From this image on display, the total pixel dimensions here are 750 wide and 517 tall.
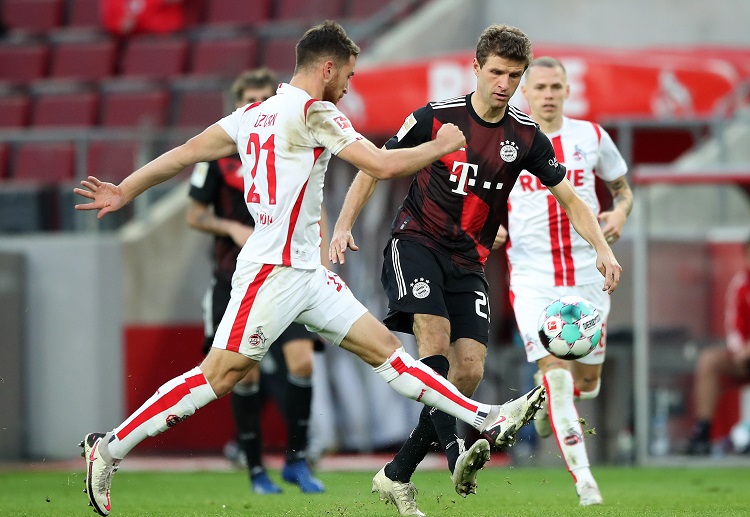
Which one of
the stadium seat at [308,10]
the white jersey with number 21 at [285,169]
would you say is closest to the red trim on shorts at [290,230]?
the white jersey with number 21 at [285,169]

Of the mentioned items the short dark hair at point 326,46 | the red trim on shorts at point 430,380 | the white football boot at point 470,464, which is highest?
the short dark hair at point 326,46

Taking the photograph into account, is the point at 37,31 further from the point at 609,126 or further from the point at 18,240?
the point at 609,126

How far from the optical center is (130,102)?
50.6ft

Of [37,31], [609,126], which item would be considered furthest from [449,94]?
[37,31]

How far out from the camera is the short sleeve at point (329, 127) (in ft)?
19.2

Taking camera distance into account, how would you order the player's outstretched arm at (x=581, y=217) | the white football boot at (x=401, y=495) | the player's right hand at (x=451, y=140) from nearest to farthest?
the player's right hand at (x=451, y=140), the white football boot at (x=401, y=495), the player's outstretched arm at (x=581, y=217)

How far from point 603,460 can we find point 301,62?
23.7 feet

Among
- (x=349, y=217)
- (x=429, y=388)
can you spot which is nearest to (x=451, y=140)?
(x=349, y=217)

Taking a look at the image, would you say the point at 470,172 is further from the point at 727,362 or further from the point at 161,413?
the point at 727,362

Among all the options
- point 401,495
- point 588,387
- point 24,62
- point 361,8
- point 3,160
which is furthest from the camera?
point 24,62

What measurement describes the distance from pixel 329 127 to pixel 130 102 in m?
9.94

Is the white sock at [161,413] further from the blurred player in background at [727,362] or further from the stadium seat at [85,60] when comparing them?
the stadium seat at [85,60]

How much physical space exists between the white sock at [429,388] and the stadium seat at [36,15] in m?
12.6

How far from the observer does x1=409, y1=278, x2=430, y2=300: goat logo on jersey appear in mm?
6520
